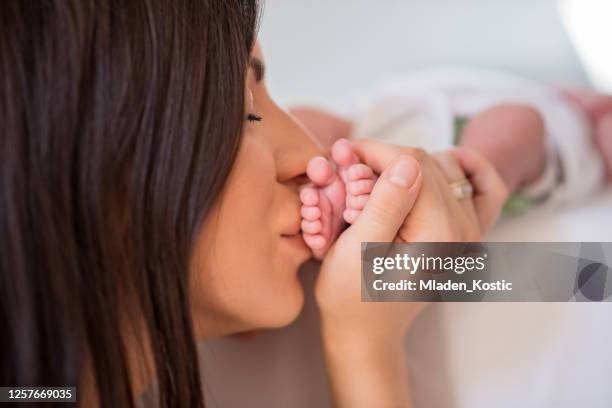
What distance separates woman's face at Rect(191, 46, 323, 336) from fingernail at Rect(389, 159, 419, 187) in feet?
0.31

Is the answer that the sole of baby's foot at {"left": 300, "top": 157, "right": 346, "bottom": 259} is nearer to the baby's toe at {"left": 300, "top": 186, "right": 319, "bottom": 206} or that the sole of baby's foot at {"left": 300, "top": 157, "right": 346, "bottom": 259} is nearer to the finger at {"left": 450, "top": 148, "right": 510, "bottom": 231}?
the baby's toe at {"left": 300, "top": 186, "right": 319, "bottom": 206}

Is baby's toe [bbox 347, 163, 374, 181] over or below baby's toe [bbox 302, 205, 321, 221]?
over

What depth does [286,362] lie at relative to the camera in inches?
30.5

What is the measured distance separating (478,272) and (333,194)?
0.56 feet

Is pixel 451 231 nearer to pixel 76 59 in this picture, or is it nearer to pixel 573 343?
pixel 573 343

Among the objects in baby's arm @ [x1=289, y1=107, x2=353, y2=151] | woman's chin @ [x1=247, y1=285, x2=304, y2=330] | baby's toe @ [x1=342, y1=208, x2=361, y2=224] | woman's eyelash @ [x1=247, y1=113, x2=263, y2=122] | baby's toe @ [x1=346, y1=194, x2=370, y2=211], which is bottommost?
woman's chin @ [x1=247, y1=285, x2=304, y2=330]

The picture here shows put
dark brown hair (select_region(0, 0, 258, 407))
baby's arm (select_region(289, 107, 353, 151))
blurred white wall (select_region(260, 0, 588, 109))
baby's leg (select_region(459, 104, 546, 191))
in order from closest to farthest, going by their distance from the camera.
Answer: dark brown hair (select_region(0, 0, 258, 407)) < baby's leg (select_region(459, 104, 546, 191)) < baby's arm (select_region(289, 107, 353, 151)) < blurred white wall (select_region(260, 0, 588, 109))

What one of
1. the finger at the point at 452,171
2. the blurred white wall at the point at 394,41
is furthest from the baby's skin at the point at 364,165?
the blurred white wall at the point at 394,41

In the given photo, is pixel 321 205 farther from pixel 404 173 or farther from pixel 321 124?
pixel 321 124

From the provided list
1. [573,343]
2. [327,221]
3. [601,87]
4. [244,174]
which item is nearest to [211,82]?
[244,174]

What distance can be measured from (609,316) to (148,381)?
0.49 meters

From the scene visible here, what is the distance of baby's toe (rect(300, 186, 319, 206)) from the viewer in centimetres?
65

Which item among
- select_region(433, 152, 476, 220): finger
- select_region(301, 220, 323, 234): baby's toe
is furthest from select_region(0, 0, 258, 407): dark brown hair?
select_region(433, 152, 476, 220): finger

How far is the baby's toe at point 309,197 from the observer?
0.65 m
